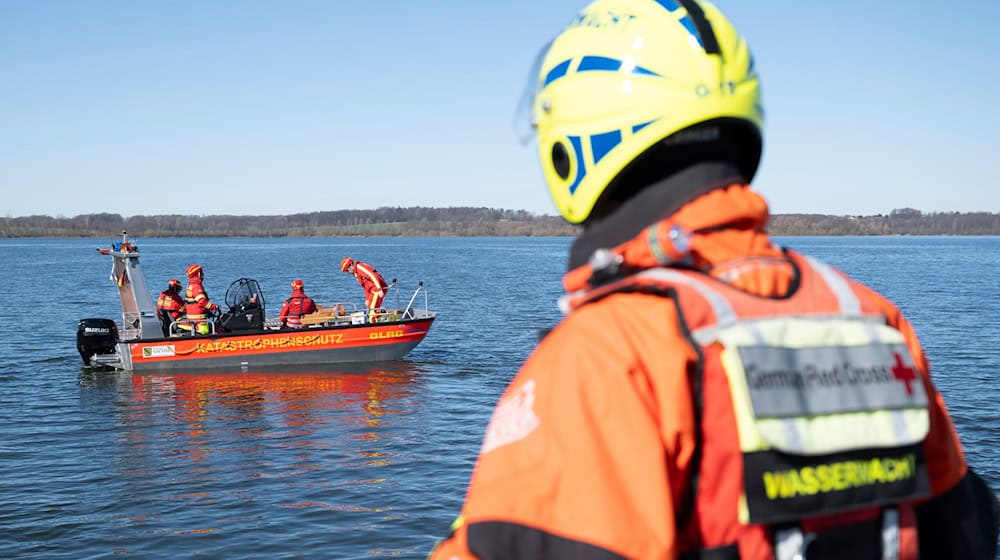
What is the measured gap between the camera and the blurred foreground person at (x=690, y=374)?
53.7 inches

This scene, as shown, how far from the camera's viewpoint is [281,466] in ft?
47.2

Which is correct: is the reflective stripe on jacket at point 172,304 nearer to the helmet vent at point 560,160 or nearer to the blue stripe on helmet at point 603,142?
the helmet vent at point 560,160

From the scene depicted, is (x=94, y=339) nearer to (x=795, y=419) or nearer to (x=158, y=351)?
(x=158, y=351)

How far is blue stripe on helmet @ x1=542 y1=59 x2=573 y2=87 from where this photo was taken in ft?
5.88

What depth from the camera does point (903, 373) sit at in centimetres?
165

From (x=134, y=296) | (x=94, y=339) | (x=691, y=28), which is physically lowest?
(x=94, y=339)

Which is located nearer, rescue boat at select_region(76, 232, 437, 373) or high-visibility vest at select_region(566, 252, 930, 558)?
high-visibility vest at select_region(566, 252, 930, 558)

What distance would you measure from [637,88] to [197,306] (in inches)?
828

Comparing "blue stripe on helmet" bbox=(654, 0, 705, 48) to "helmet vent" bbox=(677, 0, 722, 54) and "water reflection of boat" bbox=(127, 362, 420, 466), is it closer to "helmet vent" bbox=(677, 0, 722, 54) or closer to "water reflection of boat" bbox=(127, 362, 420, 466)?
"helmet vent" bbox=(677, 0, 722, 54)

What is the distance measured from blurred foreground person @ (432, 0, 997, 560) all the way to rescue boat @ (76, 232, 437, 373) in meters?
19.8

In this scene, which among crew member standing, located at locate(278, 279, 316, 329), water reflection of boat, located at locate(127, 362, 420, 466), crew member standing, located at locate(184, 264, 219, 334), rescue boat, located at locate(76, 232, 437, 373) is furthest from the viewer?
crew member standing, located at locate(278, 279, 316, 329)

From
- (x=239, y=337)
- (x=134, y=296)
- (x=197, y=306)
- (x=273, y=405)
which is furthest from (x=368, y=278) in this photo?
(x=134, y=296)

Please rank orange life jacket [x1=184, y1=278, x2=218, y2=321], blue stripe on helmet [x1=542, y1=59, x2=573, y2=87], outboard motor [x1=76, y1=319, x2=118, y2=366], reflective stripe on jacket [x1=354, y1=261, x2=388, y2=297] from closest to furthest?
1. blue stripe on helmet [x1=542, y1=59, x2=573, y2=87]
2. orange life jacket [x1=184, y1=278, x2=218, y2=321]
3. reflective stripe on jacket [x1=354, y1=261, x2=388, y2=297]
4. outboard motor [x1=76, y1=319, x2=118, y2=366]

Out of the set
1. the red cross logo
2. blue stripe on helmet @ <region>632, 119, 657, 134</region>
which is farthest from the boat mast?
the red cross logo
